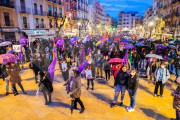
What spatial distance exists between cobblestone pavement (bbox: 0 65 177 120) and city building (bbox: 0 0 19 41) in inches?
522

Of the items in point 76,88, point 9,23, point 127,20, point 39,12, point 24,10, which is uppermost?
point 127,20

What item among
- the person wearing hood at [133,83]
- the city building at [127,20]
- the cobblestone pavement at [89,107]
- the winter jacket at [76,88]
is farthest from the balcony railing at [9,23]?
the city building at [127,20]

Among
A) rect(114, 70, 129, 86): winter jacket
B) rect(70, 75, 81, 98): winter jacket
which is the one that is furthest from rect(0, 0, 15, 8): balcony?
rect(114, 70, 129, 86): winter jacket

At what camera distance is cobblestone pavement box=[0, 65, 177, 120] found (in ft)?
14.1

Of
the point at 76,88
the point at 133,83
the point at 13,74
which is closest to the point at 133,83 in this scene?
the point at 133,83

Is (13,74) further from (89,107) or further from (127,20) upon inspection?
(127,20)

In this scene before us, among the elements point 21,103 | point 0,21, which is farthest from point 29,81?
point 0,21

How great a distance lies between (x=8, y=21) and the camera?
17.8 metres

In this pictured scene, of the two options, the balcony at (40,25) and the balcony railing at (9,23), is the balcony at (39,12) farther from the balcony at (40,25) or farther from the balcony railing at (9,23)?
the balcony railing at (9,23)

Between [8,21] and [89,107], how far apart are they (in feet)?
59.1

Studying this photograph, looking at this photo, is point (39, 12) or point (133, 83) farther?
point (39, 12)

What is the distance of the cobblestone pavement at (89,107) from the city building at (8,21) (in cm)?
1326

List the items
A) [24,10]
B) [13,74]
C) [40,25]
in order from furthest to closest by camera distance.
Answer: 1. [40,25]
2. [24,10]
3. [13,74]

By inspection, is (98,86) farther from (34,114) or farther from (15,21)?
(15,21)
